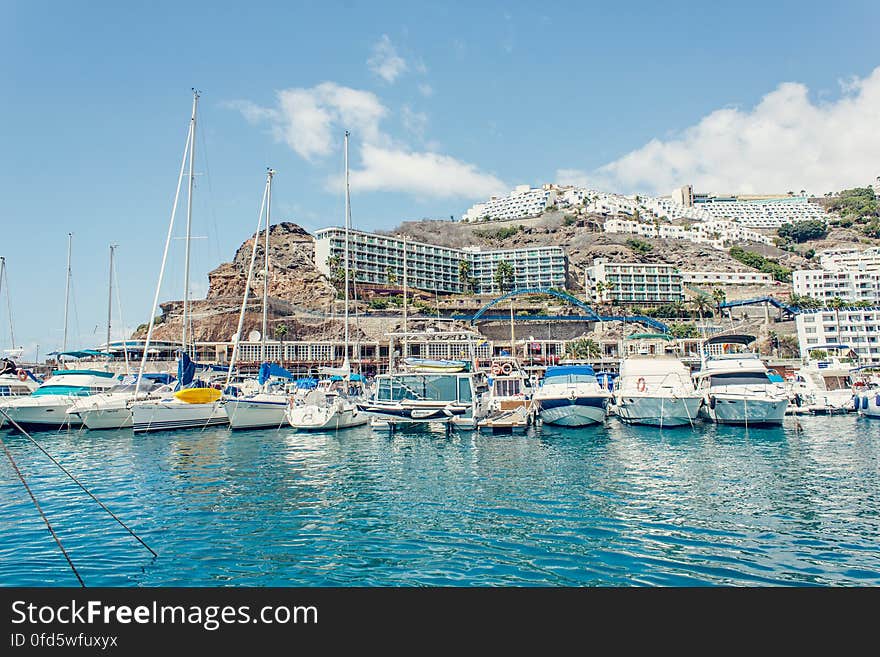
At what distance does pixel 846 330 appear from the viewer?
92125 mm

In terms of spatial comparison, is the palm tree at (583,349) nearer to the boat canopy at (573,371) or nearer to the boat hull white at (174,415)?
the boat canopy at (573,371)

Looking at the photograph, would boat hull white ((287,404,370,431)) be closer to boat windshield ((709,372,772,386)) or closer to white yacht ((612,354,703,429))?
white yacht ((612,354,703,429))

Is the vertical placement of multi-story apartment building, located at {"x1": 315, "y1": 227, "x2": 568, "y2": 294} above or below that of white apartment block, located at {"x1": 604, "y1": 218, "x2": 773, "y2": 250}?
below

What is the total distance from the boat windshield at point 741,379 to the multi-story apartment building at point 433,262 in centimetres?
9986

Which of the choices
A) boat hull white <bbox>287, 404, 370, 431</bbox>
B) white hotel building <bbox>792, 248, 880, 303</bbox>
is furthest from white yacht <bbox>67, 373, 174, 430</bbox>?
white hotel building <bbox>792, 248, 880, 303</bbox>

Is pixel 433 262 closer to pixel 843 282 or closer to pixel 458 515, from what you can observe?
pixel 843 282

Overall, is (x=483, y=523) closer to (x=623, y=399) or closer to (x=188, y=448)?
(x=188, y=448)

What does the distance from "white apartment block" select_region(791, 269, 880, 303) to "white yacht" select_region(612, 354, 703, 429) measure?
11195 centimetres

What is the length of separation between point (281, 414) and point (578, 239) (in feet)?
454

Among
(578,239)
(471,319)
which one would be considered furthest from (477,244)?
(471,319)

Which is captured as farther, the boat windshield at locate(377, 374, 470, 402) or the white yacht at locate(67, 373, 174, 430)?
the white yacht at locate(67, 373, 174, 430)

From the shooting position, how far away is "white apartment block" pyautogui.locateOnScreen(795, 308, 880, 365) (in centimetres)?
9019

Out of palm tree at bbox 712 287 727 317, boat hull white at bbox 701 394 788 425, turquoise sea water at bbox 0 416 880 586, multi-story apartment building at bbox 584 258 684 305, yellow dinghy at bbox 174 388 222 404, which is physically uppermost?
multi-story apartment building at bbox 584 258 684 305

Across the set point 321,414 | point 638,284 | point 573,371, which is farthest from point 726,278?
point 321,414
